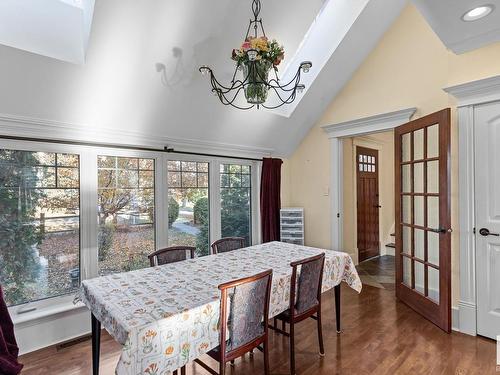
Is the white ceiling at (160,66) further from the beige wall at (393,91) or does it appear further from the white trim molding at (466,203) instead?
the white trim molding at (466,203)

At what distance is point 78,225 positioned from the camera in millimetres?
2697

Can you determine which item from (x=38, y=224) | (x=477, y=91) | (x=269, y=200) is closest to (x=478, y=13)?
(x=477, y=91)

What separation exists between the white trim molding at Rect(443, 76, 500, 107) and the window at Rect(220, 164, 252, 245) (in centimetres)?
266

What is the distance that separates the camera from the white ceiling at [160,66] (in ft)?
6.97

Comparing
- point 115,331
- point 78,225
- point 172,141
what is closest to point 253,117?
point 172,141

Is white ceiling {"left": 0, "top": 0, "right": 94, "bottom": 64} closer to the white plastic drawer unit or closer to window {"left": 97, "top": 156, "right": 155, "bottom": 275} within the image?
window {"left": 97, "top": 156, "right": 155, "bottom": 275}

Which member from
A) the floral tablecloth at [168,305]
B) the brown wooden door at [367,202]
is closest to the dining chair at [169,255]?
the floral tablecloth at [168,305]

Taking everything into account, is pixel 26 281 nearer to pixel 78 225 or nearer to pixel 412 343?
pixel 78 225

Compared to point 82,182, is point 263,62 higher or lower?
higher

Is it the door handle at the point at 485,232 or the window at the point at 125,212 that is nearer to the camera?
the door handle at the point at 485,232

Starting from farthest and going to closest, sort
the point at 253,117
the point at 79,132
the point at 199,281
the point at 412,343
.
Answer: the point at 253,117
the point at 79,132
the point at 412,343
the point at 199,281

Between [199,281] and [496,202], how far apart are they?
2555 millimetres

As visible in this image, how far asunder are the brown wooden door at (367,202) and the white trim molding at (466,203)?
7.21ft

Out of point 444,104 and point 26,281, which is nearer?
point 26,281
